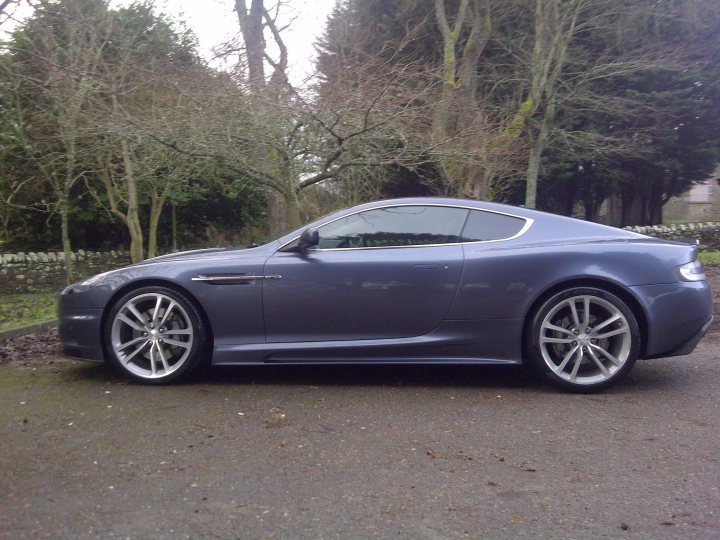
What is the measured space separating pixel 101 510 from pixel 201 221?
49.6 feet

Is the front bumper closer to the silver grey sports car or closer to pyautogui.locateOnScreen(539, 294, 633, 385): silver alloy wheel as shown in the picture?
the silver grey sports car

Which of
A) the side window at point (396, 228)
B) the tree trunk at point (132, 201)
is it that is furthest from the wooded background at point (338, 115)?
the side window at point (396, 228)

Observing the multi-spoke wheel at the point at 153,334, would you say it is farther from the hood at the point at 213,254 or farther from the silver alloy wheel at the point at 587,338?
the silver alloy wheel at the point at 587,338

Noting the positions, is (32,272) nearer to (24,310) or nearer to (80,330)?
(24,310)

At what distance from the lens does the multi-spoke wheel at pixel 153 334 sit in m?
5.54

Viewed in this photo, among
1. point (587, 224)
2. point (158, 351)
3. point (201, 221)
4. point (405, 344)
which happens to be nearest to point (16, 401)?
point (158, 351)

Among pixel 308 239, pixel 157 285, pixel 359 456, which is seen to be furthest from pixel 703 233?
pixel 359 456

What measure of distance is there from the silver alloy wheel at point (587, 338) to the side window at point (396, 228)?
3.13ft

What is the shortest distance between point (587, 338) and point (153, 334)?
10.3ft

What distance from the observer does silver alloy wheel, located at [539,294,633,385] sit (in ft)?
17.4

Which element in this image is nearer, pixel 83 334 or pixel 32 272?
pixel 83 334

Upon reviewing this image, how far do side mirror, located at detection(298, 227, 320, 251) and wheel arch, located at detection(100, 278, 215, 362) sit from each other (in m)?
0.87

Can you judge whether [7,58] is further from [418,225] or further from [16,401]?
[418,225]

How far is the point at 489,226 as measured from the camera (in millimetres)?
5594
